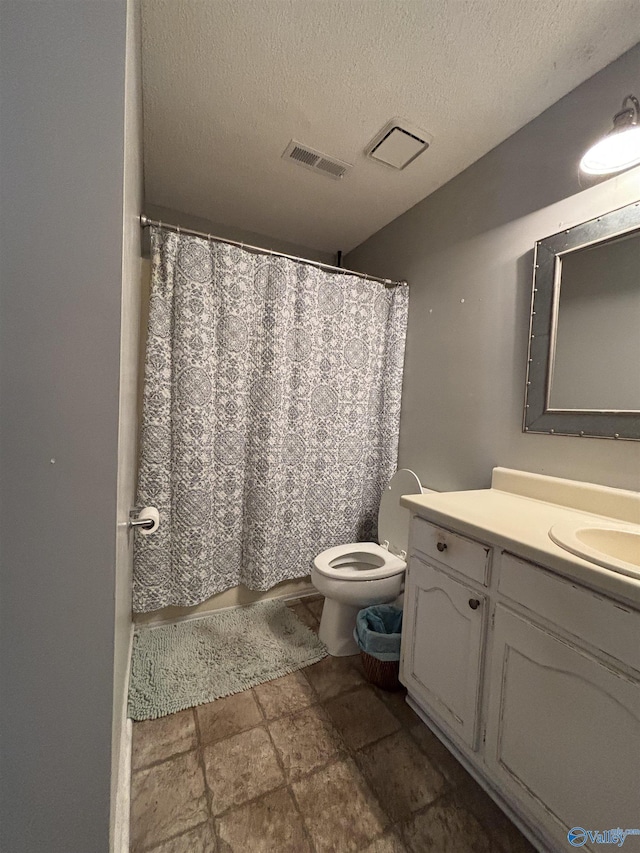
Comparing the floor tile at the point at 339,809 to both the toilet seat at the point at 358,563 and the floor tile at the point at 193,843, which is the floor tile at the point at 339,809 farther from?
the toilet seat at the point at 358,563

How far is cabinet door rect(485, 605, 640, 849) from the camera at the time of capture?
64 centimetres

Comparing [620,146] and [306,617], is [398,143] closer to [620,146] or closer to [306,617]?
[620,146]

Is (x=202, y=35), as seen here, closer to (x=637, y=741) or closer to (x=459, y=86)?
(x=459, y=86)

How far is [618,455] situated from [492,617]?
71 centimetres

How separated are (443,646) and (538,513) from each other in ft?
1.79

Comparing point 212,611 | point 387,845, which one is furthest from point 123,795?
point 212,611

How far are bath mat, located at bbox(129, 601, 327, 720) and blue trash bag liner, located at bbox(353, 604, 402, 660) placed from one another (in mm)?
272

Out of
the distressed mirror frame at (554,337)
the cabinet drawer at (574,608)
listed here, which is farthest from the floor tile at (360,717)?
the distressed mirror frame at (554,337)

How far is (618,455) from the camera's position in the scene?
1.10 meters

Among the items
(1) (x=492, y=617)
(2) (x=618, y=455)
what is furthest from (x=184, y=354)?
(2) (x=618, y=455)

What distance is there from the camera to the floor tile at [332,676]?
4.33 ft

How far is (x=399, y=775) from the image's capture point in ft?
3.33

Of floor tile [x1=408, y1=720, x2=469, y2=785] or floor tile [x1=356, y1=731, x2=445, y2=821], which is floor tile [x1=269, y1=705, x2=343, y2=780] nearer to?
floor tile [x1=356, y1=731, x2=445, y2=821]

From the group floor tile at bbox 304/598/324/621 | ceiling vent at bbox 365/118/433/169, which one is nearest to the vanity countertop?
floor tile at bbox 304/598/324/621
